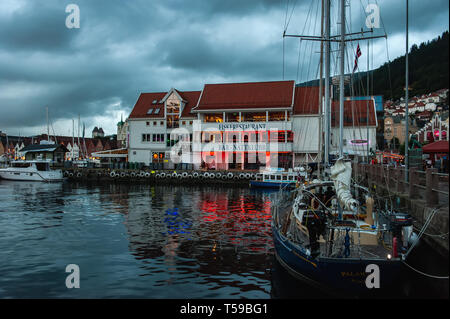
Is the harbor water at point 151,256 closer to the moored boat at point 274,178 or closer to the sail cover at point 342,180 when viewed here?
the sail cover at point 342,180

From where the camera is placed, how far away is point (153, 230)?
20.5 m

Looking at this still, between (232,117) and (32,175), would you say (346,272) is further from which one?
(32,175)

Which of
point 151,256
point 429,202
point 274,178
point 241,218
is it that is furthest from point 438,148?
point 151,256

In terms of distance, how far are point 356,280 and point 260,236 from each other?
9.23 meters

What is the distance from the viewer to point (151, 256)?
49.9 ft

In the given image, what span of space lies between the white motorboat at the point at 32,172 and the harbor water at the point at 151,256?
105 ft

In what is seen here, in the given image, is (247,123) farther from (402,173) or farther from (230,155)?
(402,173)

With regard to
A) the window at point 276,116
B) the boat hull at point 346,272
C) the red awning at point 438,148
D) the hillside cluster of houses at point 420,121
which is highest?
the hillside cluster of houses at point 420,121

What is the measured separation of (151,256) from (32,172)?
5262cm

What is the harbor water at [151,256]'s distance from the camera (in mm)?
11430

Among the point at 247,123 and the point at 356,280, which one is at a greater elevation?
the point at 247,123

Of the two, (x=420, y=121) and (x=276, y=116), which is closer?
(x=276, y=116)

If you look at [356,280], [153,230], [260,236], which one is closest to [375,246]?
[356,280]

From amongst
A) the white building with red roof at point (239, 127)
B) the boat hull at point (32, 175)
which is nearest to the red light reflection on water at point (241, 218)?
the white building with red roof at point (239, 127)
